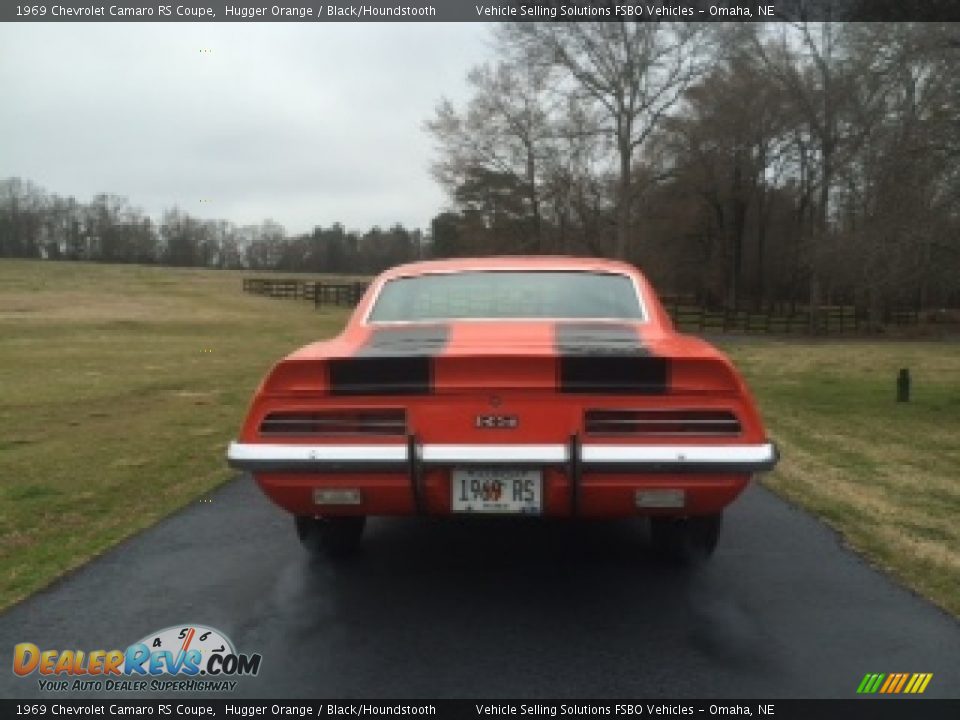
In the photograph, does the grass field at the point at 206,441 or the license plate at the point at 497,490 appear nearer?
the license plate at the point at 497,490

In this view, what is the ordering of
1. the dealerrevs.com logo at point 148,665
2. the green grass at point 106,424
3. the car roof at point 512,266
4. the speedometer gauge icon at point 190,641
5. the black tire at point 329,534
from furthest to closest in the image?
the green grass at point 106,424 < the car roof at point 512,266 < the black tire at point 329,534 < the speedometer gauge icon at point 190,641 < the dealerrevs.com logo at point 148,665

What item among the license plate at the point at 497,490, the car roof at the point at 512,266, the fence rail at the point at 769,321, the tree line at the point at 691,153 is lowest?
the fence rail at the point at 769,321

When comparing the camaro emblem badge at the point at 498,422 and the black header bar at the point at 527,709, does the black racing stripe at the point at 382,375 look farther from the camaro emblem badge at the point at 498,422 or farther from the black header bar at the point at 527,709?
the black header bar at the point at 527,709

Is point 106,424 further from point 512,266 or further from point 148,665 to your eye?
point 148,665

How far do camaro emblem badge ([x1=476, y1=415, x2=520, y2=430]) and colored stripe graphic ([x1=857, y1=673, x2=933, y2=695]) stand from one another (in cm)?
162

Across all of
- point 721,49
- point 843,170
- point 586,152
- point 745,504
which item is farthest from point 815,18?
point 745,504

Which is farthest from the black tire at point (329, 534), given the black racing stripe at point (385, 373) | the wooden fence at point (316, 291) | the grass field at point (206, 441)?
the wooden fence at point (316, 291)

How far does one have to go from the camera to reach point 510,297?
4.55 m

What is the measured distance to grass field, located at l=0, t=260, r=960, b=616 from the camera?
491cm

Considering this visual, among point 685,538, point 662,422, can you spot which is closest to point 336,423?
point 662,422

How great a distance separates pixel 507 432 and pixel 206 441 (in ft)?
19.4

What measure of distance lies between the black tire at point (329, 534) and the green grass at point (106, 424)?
1.27 m

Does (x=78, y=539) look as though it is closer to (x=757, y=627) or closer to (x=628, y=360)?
(x=628, y=360)

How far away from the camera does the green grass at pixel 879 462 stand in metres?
4.67
